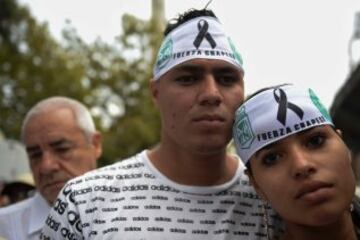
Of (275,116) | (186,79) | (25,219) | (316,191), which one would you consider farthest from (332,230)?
(25,219)

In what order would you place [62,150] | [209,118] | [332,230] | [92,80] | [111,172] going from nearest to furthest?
[332,230] < [209,118] < [111,172] < [62,150] < [92,80]

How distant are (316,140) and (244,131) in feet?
1.03

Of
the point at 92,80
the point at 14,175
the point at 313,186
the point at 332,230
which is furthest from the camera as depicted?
the point at 92,80

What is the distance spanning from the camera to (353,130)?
9.69 m

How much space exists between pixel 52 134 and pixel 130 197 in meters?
1.37

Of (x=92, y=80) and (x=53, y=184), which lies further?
(x=92, y=80)

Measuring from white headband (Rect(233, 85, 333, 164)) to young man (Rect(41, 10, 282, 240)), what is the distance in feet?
0.57

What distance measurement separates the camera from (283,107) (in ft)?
9.83

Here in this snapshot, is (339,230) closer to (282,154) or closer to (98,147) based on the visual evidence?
(282,154)

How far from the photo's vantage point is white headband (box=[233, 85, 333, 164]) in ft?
9.62

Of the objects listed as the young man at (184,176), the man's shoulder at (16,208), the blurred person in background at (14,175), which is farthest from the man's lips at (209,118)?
the blurred person in background at (14,175)

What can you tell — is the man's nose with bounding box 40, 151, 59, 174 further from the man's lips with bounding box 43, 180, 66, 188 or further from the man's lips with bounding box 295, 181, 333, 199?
the man's lips with bounding box 295, 181, 333, 199

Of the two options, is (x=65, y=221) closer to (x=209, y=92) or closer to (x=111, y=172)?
(x=111, y=172)

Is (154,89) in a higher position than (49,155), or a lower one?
higher
